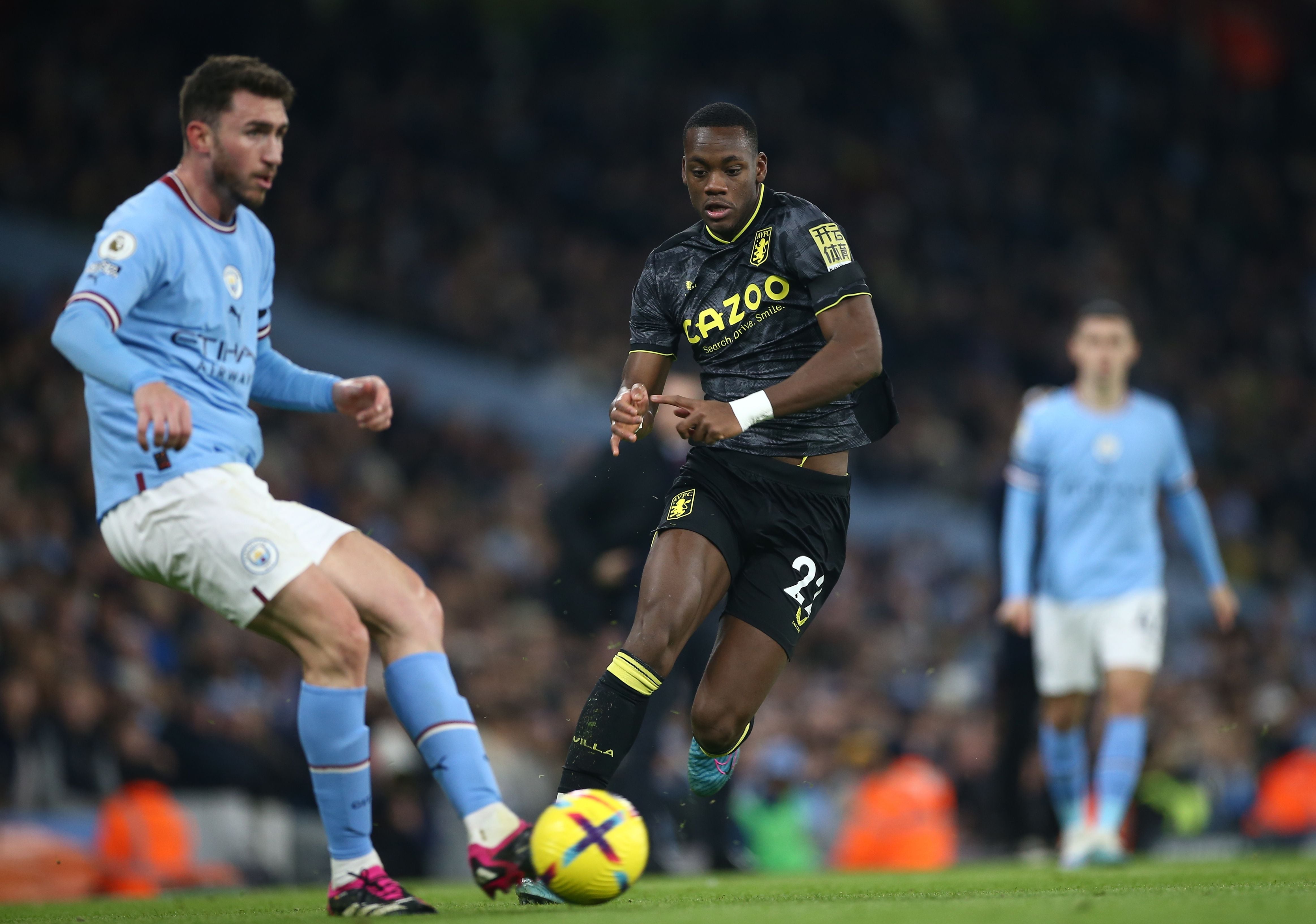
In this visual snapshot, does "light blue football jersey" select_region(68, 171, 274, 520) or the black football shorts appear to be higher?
"light blue football jersey" select_region(68, 171, 274, 520)

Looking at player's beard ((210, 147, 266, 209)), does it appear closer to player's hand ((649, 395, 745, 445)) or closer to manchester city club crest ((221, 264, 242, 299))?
manchester city club crest ((221, 264, 242, 299))

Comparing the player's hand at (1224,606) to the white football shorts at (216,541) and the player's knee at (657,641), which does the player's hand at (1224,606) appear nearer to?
the player's knee at (657,641)

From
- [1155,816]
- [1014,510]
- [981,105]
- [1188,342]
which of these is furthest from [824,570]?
[981,105]

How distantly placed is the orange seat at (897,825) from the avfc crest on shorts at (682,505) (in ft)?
18.5

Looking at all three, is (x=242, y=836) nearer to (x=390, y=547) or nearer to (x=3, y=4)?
(x=390, y=547)

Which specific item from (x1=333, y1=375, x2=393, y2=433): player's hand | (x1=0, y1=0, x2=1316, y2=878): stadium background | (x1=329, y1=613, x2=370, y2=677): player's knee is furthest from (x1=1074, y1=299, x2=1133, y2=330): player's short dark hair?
(x1=329, y1=613, x2=370, y2=677): player's knee

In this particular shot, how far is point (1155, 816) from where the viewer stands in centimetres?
1126

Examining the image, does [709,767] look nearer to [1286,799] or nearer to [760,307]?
[760,307]

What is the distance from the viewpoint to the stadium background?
9.94 meters

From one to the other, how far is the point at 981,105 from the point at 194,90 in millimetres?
18300

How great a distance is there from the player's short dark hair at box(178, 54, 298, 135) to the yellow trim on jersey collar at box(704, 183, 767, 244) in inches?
61.3

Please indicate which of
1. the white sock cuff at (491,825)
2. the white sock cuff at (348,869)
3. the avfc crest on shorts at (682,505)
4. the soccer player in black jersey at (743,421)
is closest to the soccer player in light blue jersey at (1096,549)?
the soccer player in black jersey at (743,421)

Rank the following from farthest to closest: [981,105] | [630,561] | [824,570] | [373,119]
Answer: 1. [981,105]
2. [373,119]
3. [630,561]
4. [824,570]

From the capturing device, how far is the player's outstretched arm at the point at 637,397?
4.86 m
